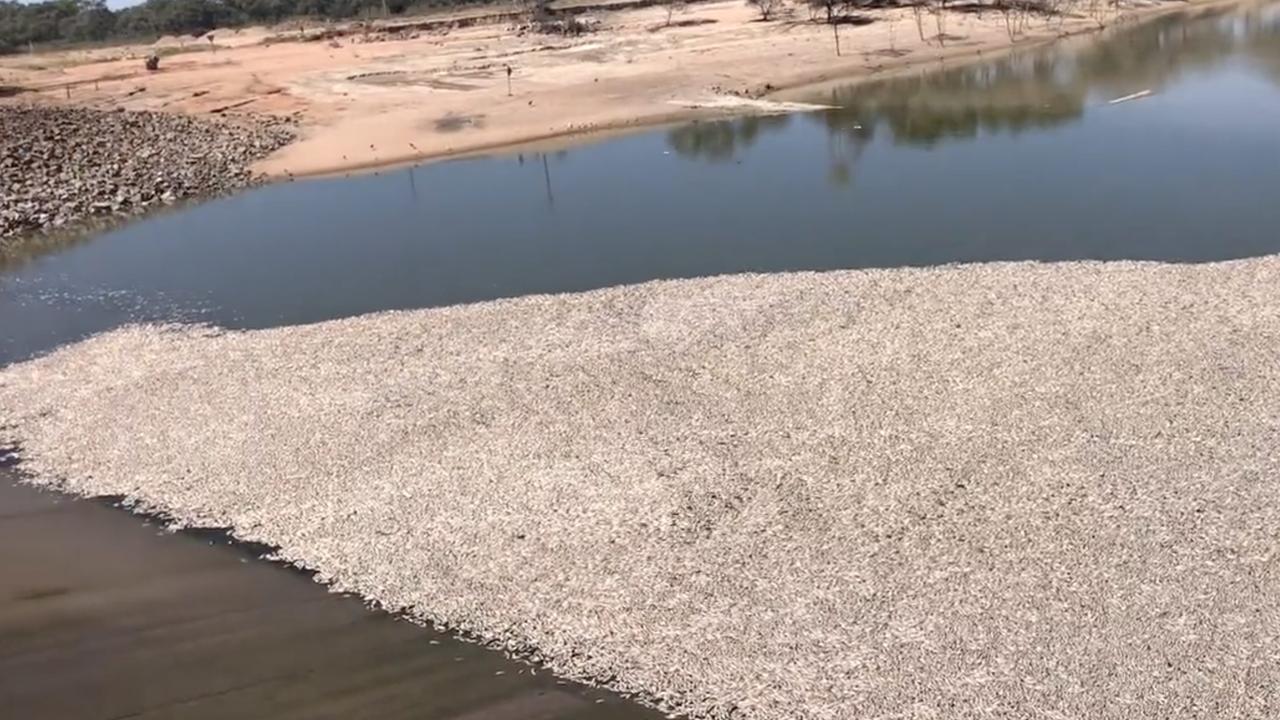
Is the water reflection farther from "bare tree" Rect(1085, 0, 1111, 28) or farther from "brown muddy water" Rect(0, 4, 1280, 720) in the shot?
"bare tree" Rect(1085, 0, 1111, 28)

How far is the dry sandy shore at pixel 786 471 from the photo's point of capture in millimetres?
7219

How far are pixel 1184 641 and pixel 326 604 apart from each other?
18.9ft

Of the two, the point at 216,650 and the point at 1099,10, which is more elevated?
the point at 1099,10

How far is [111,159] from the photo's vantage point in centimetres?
2644

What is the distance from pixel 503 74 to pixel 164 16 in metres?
37.6

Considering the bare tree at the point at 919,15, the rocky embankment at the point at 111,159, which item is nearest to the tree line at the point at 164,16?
the bare tree at the point at 919,15

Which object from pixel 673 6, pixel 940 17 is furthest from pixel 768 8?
pixel 940 17

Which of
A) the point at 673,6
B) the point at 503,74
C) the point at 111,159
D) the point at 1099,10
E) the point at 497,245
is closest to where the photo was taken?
the point at 497,245

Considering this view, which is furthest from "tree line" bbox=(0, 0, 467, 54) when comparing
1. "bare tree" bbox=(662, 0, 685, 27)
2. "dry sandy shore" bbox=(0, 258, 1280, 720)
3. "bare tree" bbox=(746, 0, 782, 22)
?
"dry sandy shore" bbox=(0, 258, 1280, 720)

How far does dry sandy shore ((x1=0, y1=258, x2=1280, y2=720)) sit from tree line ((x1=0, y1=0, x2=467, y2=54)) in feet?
179

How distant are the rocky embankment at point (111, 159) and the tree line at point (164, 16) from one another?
3391 centimetres

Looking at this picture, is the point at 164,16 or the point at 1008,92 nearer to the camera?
the point at 1008,92

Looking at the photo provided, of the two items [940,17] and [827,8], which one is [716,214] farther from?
[827,8]

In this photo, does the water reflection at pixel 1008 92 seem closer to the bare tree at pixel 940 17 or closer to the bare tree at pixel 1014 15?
the bare tree at pixel 1014 15
